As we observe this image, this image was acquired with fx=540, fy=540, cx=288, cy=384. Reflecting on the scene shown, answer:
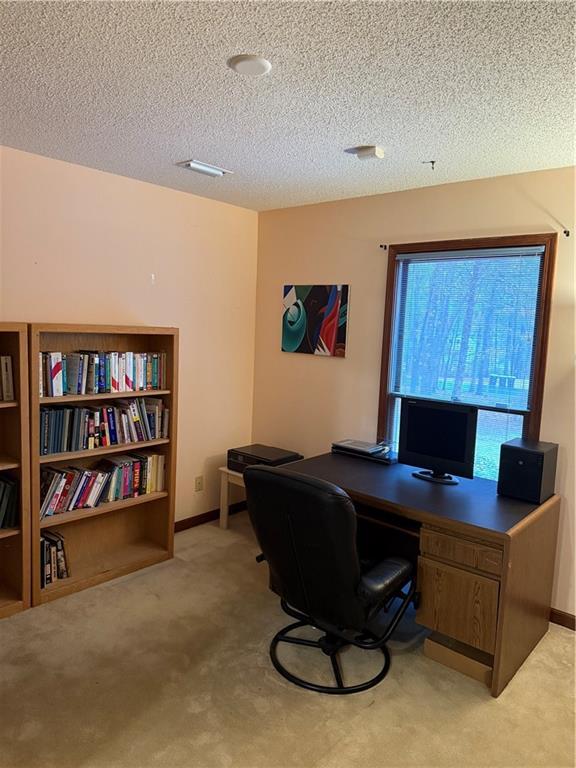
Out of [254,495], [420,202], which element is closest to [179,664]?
[254,495]

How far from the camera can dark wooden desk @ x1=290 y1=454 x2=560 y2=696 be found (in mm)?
2264

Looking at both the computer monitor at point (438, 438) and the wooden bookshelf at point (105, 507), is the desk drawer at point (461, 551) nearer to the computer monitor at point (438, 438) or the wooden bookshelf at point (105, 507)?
the computer monitor at point (438, 438)

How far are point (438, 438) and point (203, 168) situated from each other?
1974mm

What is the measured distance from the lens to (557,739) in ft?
6.79

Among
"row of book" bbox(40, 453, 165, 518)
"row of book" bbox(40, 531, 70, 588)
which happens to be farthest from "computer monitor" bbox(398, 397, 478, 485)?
"row of book" bbox(40, 531, 70, 588)

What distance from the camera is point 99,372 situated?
307cm

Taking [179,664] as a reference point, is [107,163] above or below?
above

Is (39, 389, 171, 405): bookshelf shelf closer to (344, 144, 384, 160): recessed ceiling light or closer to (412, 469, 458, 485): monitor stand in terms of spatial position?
(412, 469, 458, 485): monitor stand

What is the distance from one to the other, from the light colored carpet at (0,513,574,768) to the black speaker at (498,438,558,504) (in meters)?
0.78

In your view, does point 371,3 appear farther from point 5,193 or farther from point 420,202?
point 5,193

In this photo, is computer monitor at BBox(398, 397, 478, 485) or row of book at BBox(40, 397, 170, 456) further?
row of book at BBox(40, 397, 170, 456)

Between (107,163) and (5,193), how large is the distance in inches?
22.2

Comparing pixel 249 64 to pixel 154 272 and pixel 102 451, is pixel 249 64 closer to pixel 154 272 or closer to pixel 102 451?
pixel 154 272

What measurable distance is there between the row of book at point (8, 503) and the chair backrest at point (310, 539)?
1.35m
